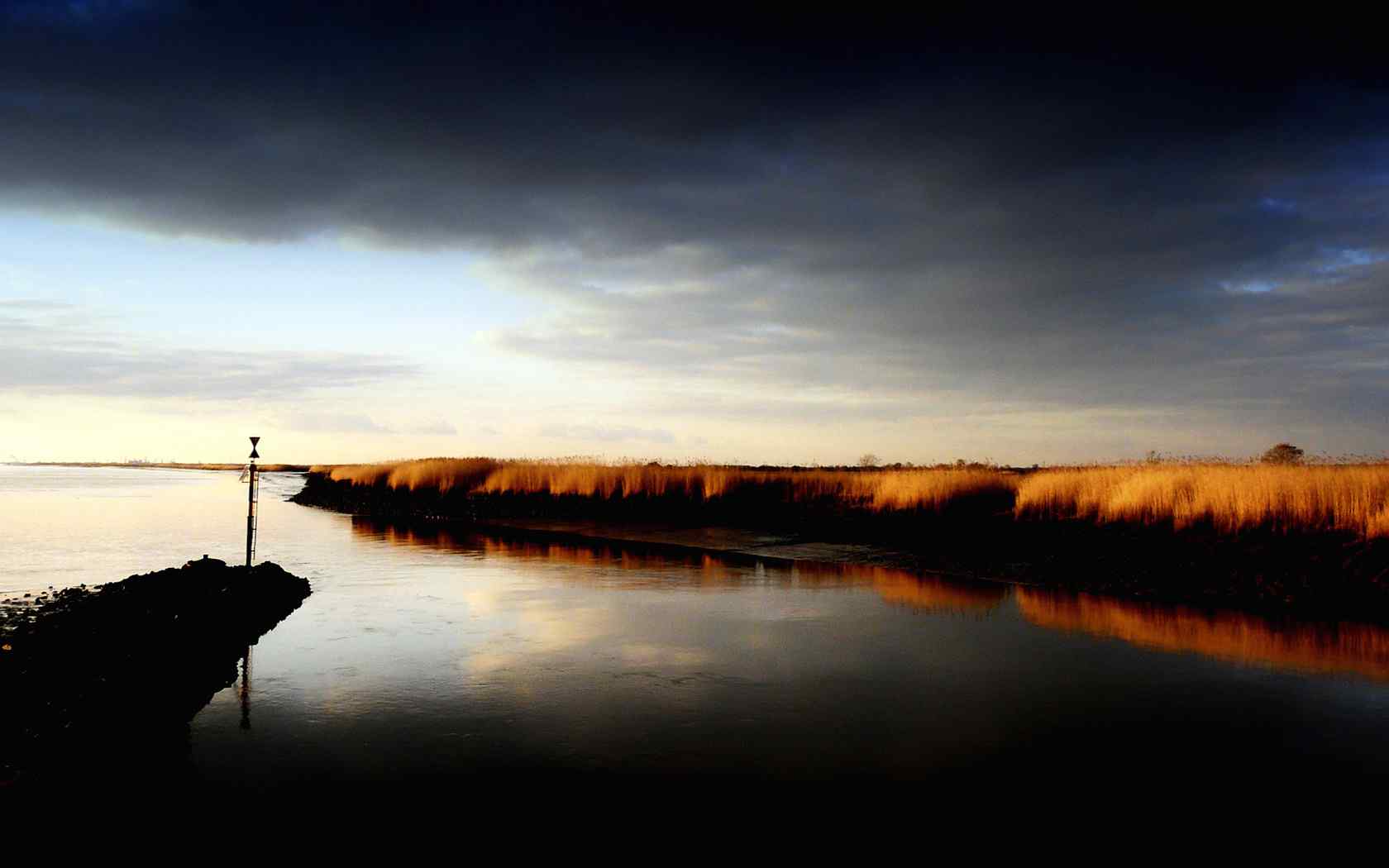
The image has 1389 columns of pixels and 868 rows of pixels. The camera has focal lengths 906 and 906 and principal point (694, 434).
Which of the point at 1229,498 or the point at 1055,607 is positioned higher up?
the point at 1229,498

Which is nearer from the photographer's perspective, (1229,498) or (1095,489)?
(1229,498)

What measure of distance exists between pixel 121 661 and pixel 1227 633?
13056 mm

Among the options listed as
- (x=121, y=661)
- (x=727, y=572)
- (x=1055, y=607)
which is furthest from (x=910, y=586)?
(x=121, y=661)

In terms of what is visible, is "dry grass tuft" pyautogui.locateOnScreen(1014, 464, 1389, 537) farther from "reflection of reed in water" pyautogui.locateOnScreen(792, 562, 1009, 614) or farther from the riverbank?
the riverbank

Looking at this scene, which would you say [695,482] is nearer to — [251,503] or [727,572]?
[727,572]

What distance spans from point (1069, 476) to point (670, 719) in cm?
1986

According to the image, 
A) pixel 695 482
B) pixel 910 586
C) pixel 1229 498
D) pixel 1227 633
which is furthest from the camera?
pixel 695 482

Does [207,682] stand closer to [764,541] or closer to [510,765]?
[510,765]

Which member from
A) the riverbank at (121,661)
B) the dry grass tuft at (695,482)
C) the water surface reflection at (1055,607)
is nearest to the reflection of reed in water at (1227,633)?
the water surface reflection at (1055,607)

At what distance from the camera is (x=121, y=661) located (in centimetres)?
884

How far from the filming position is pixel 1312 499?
17766 millimetres

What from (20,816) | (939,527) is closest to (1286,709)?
(20,816)

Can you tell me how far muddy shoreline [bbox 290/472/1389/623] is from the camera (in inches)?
584

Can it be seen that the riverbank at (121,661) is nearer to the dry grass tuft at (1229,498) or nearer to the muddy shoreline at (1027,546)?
the muddy shoreline at (1027,546)
